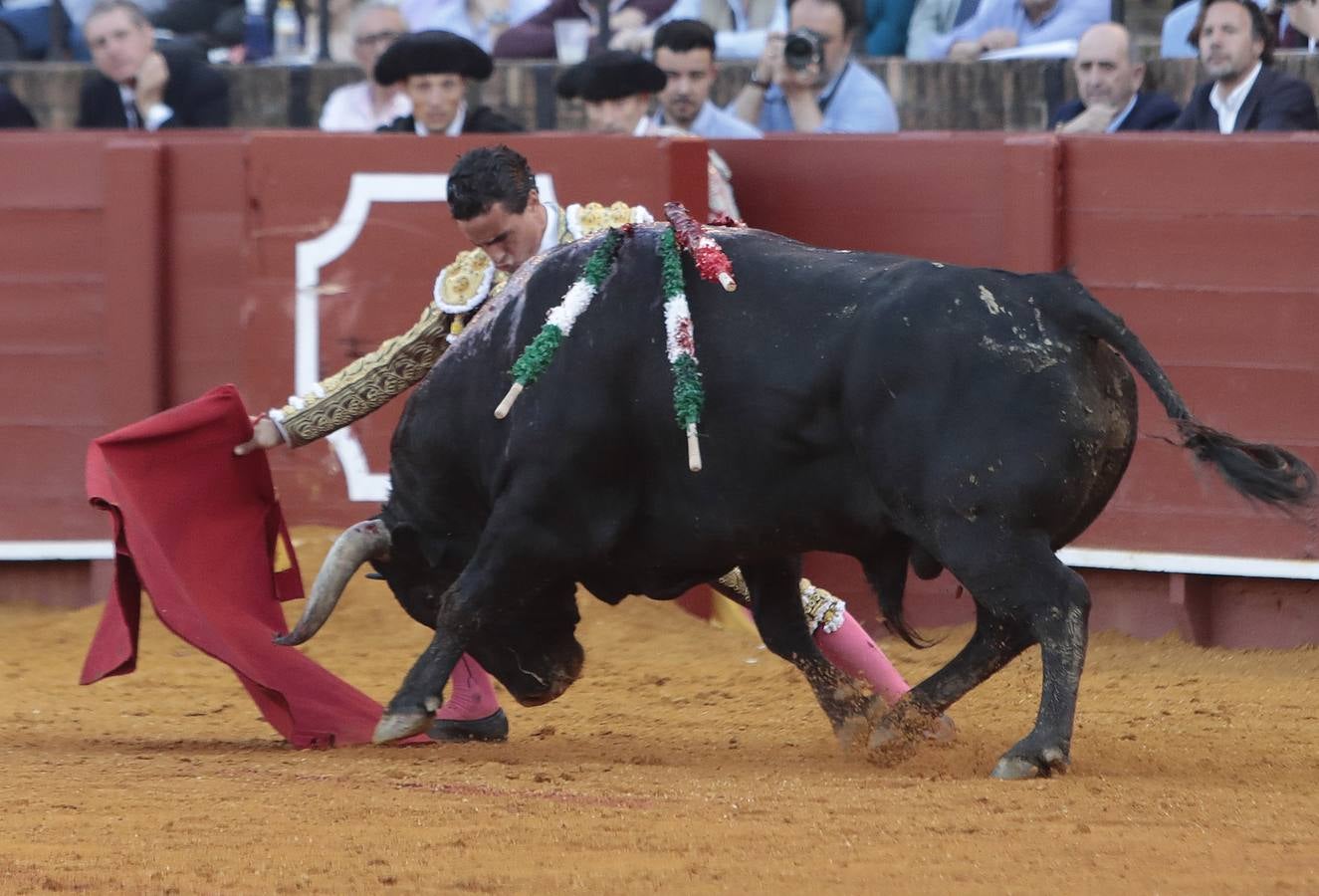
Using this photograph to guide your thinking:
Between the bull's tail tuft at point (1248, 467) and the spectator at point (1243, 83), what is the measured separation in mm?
2527

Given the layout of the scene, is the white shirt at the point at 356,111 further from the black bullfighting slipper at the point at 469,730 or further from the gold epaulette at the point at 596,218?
the black bullfighting slipper at the point at 469,730

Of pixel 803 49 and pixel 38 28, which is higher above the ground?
pixel 38 28

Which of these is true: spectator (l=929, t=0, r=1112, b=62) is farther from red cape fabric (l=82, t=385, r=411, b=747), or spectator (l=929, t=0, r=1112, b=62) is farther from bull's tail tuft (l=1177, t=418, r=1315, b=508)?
red cape fabric (l=82, t=385, r=411, b=747)

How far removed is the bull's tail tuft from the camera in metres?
4.51

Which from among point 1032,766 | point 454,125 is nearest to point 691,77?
point 454,125

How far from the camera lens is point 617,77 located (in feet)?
24.4

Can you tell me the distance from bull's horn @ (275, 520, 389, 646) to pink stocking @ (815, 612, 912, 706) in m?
1.08

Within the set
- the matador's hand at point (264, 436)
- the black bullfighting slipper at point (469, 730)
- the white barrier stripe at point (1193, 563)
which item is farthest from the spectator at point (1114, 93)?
the matador's hand at point (264, 436)

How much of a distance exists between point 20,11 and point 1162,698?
694cm

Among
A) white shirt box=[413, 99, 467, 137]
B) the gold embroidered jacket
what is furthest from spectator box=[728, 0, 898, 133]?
the gold embroidered jacket

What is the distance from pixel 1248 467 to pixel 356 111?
17.0ft

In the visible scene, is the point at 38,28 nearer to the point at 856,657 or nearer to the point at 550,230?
the point at 550,230

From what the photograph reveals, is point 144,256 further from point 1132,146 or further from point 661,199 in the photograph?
point 1132,146

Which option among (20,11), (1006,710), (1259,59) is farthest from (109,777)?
(20,11)
